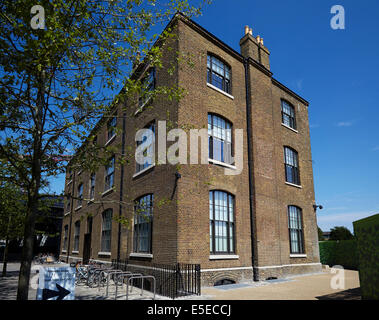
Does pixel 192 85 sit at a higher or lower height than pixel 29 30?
higher

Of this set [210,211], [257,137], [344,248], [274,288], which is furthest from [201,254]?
[344,248]

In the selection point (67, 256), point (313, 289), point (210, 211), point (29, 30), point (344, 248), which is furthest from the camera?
point (67, 256)

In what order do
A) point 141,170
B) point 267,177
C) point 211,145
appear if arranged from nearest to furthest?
point 211,145 → point 141,170 → point 267,177

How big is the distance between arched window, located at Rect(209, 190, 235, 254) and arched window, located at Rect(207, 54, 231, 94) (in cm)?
565

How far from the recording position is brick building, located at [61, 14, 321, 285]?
1203 cm

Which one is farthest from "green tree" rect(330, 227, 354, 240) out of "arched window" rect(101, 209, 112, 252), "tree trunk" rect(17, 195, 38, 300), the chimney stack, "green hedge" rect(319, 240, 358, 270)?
"tree trunk" rect(17, 195, 38, 300)

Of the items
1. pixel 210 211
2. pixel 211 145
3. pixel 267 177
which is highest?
pixel 211 145

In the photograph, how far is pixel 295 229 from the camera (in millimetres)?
17875

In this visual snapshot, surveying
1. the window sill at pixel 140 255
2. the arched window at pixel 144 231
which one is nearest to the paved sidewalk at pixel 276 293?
the window sill at pixel 140 255

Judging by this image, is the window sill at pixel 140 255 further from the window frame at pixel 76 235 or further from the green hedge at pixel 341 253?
the green hedge at pixel 341 253

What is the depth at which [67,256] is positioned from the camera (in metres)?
27.2

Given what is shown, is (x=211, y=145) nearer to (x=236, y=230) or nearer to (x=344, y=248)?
(x=236, y=230)

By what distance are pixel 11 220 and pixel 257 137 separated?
14.7 meters

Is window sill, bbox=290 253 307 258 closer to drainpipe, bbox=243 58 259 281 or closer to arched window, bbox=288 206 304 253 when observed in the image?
arched window, bbox=288 206 304 253
